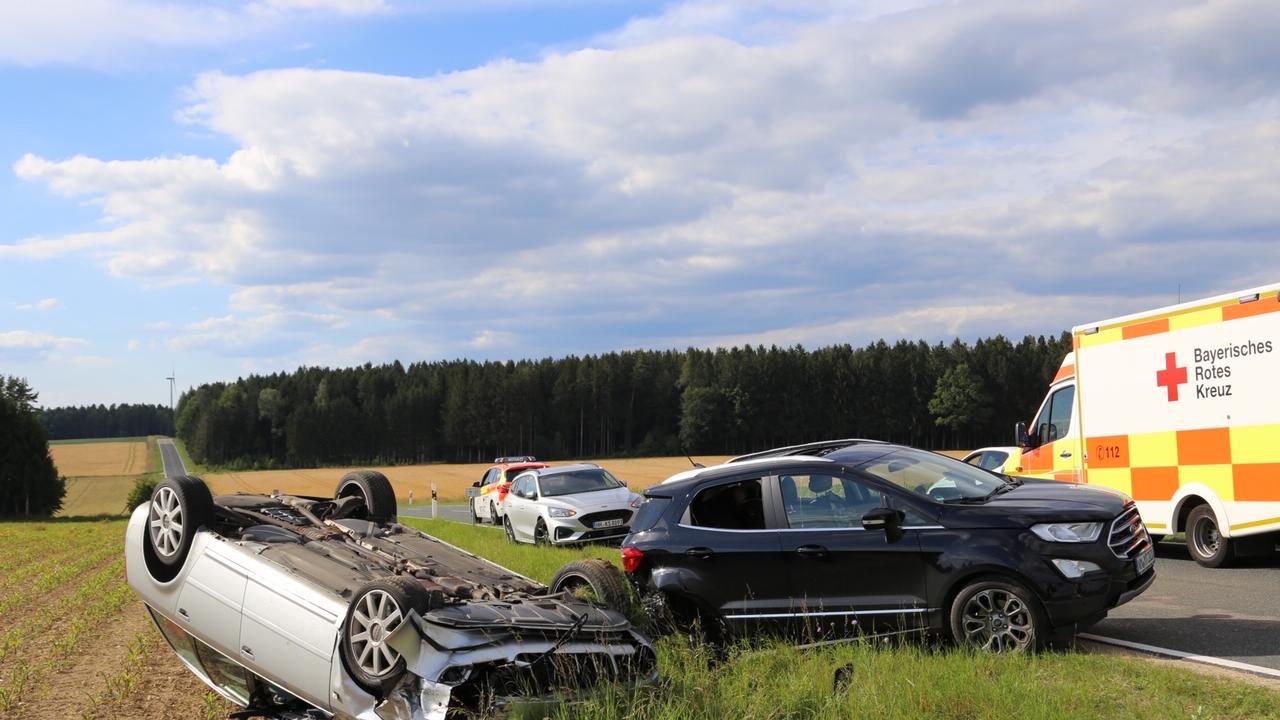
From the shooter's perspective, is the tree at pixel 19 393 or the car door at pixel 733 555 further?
the tree at pixel 19 393

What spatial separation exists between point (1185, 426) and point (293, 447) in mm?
104606

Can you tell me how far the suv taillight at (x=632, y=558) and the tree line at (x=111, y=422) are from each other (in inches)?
7545

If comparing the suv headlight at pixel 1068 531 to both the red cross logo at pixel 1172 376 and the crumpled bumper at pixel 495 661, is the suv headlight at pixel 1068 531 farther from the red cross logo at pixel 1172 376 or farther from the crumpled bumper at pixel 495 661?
the red cross logo at pixel 1172 376

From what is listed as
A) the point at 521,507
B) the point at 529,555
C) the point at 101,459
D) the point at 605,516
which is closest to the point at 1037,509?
the point at 529,555

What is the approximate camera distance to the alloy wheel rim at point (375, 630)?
5406 mm

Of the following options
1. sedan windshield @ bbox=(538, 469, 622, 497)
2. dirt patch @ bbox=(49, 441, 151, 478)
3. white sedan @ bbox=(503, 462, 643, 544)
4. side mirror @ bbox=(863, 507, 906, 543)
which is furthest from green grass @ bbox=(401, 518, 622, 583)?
dirt patch @ bbox=(49, 441, 151, 478)

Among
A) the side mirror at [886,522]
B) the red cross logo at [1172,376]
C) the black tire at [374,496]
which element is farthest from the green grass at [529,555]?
the red cross logo at [1172,376]

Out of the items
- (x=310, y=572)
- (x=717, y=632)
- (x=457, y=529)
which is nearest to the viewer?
(x=310, y=572)

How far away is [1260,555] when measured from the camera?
42.8 ft

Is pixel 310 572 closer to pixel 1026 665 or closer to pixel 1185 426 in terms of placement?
pixel 1026 665

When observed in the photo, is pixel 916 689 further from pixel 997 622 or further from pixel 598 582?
pixel 598 582

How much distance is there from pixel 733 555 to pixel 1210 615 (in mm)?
4533

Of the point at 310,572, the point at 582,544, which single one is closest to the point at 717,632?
the point at 310,572

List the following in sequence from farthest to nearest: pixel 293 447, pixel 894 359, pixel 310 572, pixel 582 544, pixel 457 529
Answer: pixel 293 447, pixel 894 359, pixel 457 529, pixel 582 544, pixel 310 572
